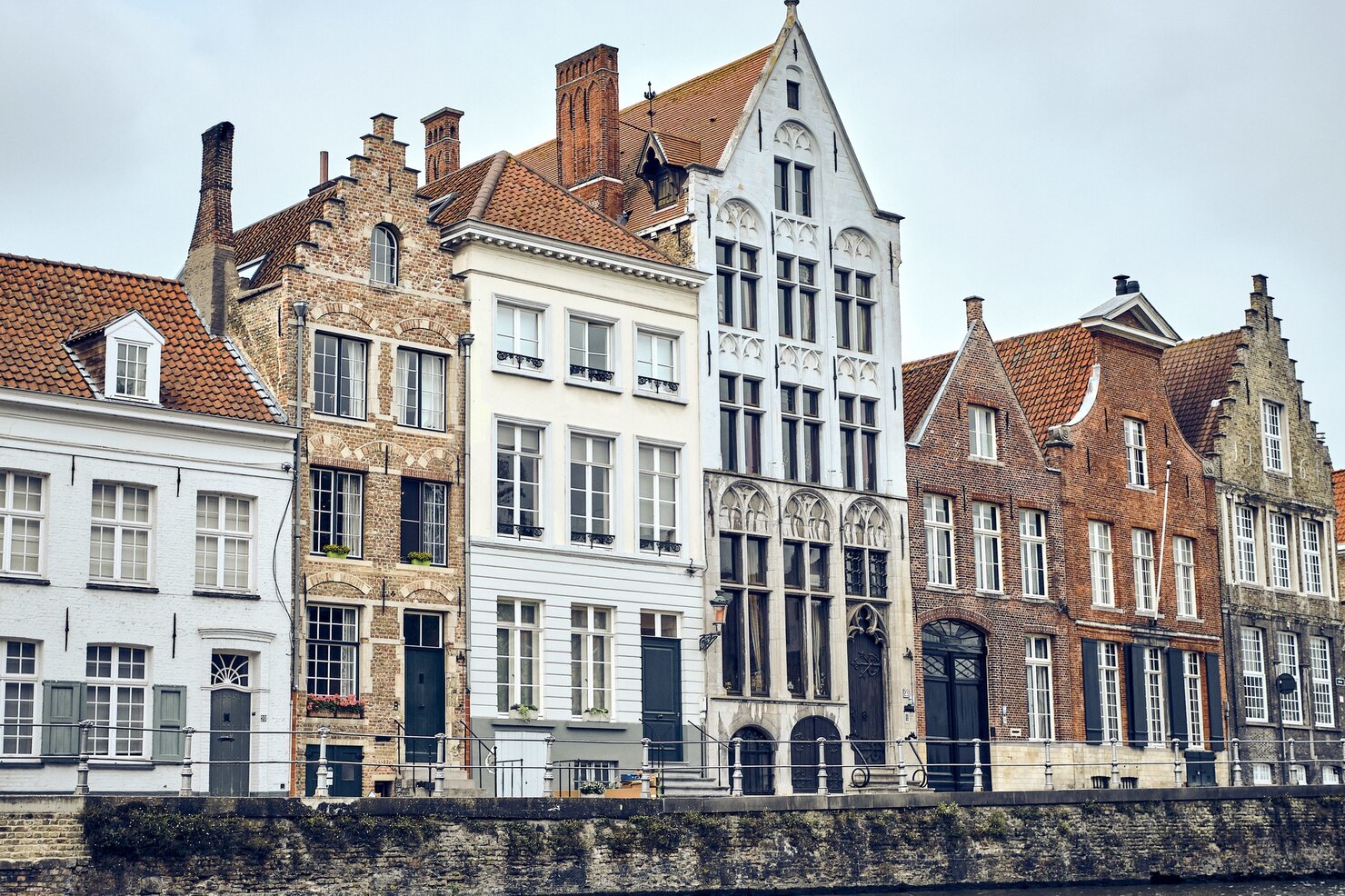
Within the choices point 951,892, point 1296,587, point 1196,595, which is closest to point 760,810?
point 951,892

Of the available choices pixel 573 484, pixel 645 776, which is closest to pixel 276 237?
pixel 573 484

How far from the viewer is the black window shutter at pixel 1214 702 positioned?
4775 centimetres

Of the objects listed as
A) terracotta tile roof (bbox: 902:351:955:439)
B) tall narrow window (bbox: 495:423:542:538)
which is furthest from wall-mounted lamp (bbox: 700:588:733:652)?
terracotta tile roof (bbox: 902:351:955:439)

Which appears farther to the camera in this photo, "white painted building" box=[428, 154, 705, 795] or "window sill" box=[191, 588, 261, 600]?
"white painted building" box=[428, 154, 705, 795]

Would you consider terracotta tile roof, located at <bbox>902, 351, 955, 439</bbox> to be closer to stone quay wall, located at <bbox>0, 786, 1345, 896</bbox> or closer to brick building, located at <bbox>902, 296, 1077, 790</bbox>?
brick building, located at <bbox>902, 296, 1077, 790</bbox>

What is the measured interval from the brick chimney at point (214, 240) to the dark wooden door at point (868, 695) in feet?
47.0

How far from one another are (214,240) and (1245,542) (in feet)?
88.7

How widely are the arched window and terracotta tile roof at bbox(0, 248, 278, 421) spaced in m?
2.85

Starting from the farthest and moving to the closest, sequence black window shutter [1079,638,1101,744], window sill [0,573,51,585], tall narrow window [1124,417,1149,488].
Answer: tall narrow window [1124,417,1149,488], black window shutter [1079,638,1101,744], window sill [0,573,51,585]

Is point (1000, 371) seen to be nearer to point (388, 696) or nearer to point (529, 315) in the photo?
point (529, 315)

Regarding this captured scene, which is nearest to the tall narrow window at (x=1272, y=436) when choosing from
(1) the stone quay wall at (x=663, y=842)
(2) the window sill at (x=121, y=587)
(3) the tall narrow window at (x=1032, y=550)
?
(3) the tall narrow window at (x=1032, y=550)

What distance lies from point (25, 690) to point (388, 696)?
607 centimetres

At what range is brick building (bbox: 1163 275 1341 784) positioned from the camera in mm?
49312

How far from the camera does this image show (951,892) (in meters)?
35.0
